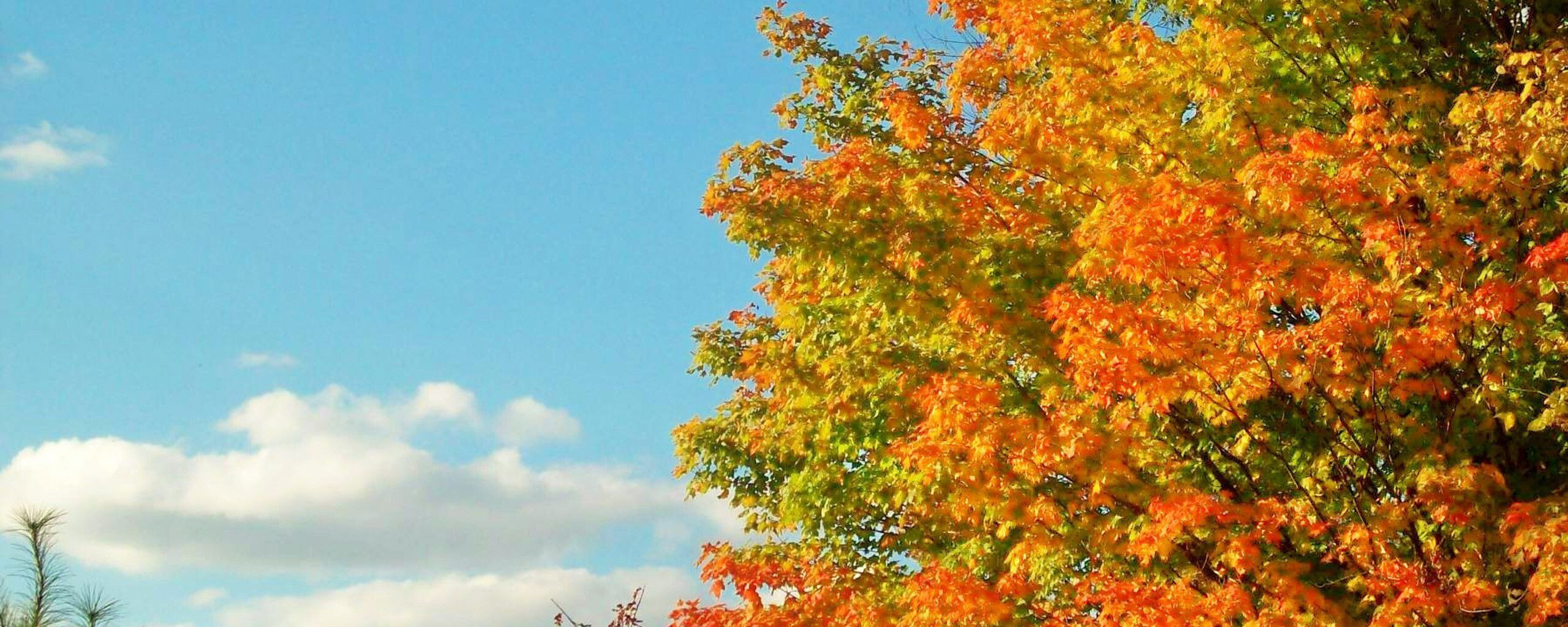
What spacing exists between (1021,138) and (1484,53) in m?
3.70

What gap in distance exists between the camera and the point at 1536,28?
1062 centimetres

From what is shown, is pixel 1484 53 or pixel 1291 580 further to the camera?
pixel 1484 53

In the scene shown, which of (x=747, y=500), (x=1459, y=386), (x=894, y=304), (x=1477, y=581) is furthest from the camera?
(x=747, y=500)

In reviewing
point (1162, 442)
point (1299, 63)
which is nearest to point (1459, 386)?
point (1162, 442)

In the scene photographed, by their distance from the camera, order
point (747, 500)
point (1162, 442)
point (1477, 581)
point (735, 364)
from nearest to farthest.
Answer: point (1477, 581), point (1162, 442), point (747, 500), point (735, 364)

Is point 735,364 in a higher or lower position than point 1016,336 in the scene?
higher

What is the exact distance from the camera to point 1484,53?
35.2 feet

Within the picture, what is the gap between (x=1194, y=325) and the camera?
Result: 30.8 feet

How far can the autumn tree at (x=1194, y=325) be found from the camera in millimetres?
9008

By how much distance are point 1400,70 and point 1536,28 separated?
1.17 m

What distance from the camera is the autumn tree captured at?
901 centimetres

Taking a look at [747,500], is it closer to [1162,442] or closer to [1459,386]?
[1162,442]

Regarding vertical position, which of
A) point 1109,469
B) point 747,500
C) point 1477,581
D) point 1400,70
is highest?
point 1400,70

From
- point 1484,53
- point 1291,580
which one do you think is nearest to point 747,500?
point 1291,580
